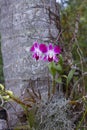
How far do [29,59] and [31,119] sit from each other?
10.1 inches

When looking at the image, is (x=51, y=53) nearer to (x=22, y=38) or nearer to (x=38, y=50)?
(x=38, y=50)

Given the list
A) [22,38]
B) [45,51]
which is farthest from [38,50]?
[22,38]

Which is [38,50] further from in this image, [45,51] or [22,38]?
[22,38]

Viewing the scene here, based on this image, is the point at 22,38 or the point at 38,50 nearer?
the point at 38,50

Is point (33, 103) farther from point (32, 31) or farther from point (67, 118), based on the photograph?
point (32, 31)

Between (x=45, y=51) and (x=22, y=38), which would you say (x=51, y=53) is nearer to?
(x=45, y=51)

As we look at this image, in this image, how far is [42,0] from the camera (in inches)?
53.7

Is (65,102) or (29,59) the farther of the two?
(29,59)

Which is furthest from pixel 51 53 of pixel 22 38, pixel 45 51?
pixel 22 38

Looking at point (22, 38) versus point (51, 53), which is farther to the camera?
point (22, 38)

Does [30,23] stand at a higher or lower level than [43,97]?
higher

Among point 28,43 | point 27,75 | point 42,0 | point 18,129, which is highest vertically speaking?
point 42,0

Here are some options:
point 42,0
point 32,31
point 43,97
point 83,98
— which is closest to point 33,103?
point 43,97

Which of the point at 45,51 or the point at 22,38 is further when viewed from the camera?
the point at 22,38
